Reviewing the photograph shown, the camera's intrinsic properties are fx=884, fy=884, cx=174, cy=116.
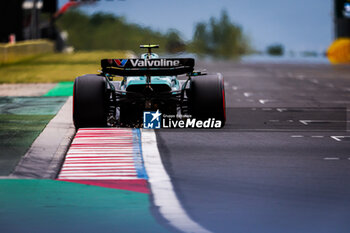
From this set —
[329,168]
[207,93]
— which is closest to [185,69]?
[207,93]

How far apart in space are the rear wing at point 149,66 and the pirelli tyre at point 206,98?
1.22 ft

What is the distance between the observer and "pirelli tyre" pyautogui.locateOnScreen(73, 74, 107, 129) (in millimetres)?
14062

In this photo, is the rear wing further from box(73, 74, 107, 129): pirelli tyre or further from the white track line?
the white track line

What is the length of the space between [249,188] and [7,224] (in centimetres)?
274

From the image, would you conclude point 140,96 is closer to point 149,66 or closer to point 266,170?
point 149,66

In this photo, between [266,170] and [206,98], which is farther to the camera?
[206,98]

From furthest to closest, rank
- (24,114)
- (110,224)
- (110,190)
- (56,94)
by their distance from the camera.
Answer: (56,94) < (24,114) < (110,190) < (110,224)

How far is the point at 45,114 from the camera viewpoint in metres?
18.1

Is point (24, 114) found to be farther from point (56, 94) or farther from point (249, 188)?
point (249, 188)

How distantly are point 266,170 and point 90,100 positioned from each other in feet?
14.7

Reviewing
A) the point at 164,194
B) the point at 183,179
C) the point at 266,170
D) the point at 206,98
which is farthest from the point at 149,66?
the point at 164,194

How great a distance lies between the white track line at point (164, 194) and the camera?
7.60 m

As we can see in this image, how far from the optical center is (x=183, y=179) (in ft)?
32.2

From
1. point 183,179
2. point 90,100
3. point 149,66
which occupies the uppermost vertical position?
point 149,66
